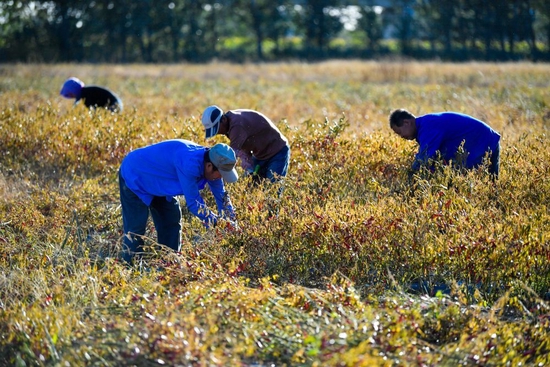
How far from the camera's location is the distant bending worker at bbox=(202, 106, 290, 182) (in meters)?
6.99

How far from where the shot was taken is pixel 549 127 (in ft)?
36.2

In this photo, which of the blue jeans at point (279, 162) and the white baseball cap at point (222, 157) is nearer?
the white baseball cap at point (222, 157)

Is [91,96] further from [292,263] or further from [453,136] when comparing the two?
[292,263]

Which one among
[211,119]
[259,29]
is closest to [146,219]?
[211,119]

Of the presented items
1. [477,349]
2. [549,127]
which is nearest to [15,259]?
[477,349]

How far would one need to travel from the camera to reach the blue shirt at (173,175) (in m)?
5.78

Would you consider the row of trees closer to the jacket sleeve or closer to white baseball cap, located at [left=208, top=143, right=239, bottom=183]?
the jacket sleeve

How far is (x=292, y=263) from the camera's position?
6.04 m

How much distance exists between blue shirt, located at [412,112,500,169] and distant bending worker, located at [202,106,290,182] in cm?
132

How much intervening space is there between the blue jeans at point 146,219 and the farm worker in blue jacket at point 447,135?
7.72 feet

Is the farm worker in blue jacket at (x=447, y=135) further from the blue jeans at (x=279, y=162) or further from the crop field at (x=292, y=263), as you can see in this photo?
the blue jeans at (x=279, y=162)

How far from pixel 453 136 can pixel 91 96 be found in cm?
591

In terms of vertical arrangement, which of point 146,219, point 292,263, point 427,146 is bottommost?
point 292,263

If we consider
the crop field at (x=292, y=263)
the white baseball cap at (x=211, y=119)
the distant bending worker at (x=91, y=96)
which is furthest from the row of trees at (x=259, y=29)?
the white baseball cap at (x=211, y=119)
